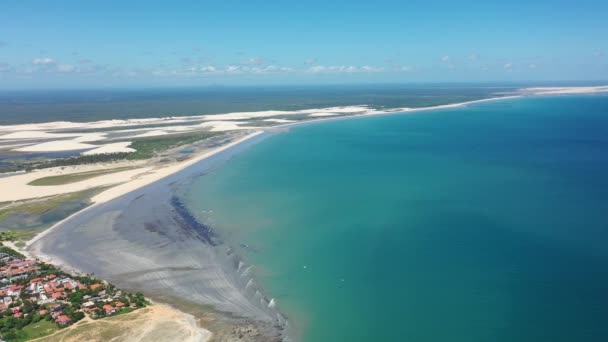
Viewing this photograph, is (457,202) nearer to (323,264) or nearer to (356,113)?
(323,264)

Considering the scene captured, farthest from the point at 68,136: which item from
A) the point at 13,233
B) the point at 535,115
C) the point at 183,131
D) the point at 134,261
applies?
the point at 535,115

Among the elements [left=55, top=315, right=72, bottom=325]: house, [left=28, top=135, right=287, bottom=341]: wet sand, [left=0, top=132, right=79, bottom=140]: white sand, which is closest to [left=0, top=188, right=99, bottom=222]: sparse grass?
[left=28, top=135, right=287, bottom=341]: wet sand

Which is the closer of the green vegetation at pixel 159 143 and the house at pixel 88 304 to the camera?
the house at pixel 88 304

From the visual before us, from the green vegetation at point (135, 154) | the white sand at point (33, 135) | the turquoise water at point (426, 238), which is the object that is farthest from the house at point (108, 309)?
the white sand at point (33, 135)

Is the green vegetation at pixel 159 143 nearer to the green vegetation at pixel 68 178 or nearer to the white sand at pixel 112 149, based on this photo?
the white sand at pixel 112 149

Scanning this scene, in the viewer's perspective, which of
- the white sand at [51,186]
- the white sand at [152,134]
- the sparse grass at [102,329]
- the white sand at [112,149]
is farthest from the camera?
the white sand at [152,134]

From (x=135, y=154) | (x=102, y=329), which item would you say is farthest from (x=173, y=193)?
(x=135, y=154)

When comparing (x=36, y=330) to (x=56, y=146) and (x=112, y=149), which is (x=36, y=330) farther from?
(x=56, y=146)

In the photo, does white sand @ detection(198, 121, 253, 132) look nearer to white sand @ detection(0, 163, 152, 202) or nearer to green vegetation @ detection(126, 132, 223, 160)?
green vegetation @ detection(126, 132, 223, 160)
